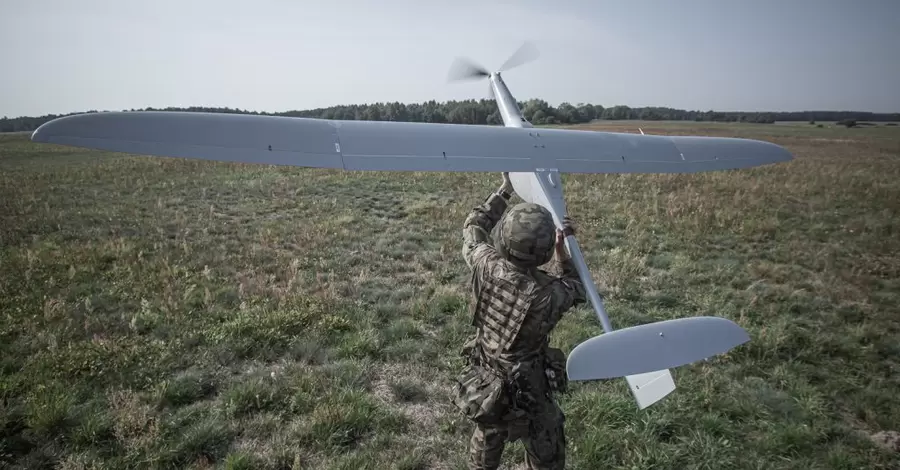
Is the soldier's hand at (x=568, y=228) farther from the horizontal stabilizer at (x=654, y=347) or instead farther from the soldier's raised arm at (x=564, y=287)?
the horizontal stabilizer at (x=654, y=347)

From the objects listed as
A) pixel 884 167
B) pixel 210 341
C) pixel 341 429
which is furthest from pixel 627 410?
pixel 884 167

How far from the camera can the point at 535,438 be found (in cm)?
299

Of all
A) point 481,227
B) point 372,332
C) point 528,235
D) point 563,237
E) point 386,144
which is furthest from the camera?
point 372,332

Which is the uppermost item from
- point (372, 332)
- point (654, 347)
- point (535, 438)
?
point (654, 347)

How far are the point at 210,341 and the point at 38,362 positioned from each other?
5.96 ft

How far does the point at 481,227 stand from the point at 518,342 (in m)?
1.10

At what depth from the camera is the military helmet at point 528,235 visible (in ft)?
8.84

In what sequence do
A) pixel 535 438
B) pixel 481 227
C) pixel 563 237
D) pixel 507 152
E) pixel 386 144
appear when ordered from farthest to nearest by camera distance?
pixel 507 152 → pixel 386 144 → pixel 481 227 → pixel 563 237 → pixel 535 438

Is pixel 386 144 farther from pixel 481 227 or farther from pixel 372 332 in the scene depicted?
pixel 372 332

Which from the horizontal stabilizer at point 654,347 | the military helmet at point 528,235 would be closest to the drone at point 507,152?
the horizontal stabilizer at point 654,347

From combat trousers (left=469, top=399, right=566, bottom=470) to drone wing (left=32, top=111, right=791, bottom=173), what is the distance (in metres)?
2.49

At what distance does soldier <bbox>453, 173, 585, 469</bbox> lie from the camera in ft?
9.04

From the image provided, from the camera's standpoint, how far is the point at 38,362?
16.1ft

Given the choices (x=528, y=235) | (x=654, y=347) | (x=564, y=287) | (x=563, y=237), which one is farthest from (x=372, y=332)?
(x=654, y=347)
